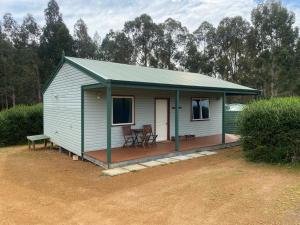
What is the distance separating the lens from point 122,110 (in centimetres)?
952

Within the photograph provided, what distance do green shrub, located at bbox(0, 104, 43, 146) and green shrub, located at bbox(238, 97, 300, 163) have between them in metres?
10.1

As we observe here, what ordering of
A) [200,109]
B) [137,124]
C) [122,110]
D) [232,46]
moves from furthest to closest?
[232,46]
[200,109]
[137,124]
[122,110]

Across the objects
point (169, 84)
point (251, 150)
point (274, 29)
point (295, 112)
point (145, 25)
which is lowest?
point (251, 150)

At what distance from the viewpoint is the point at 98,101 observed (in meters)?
9.02

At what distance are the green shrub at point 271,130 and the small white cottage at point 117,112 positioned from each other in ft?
7.05

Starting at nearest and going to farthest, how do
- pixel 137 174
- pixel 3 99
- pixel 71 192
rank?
pixel 71 192 → pixel 137 174 → pixel 3 99

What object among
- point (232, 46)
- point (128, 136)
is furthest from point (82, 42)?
point (128, 136)

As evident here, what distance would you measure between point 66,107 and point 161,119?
3854 mm

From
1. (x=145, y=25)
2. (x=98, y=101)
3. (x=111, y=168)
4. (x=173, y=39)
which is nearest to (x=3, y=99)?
(x=145, y=25)

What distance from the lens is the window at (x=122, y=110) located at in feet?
30.3

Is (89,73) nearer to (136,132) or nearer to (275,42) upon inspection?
(136,132)

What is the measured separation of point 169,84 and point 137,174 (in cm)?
332

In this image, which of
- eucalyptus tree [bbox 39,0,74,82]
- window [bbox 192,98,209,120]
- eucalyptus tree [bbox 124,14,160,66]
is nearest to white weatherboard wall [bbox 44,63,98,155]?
window [bbox 192,98,209,120]

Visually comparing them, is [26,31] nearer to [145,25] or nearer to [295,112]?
[145,25]
